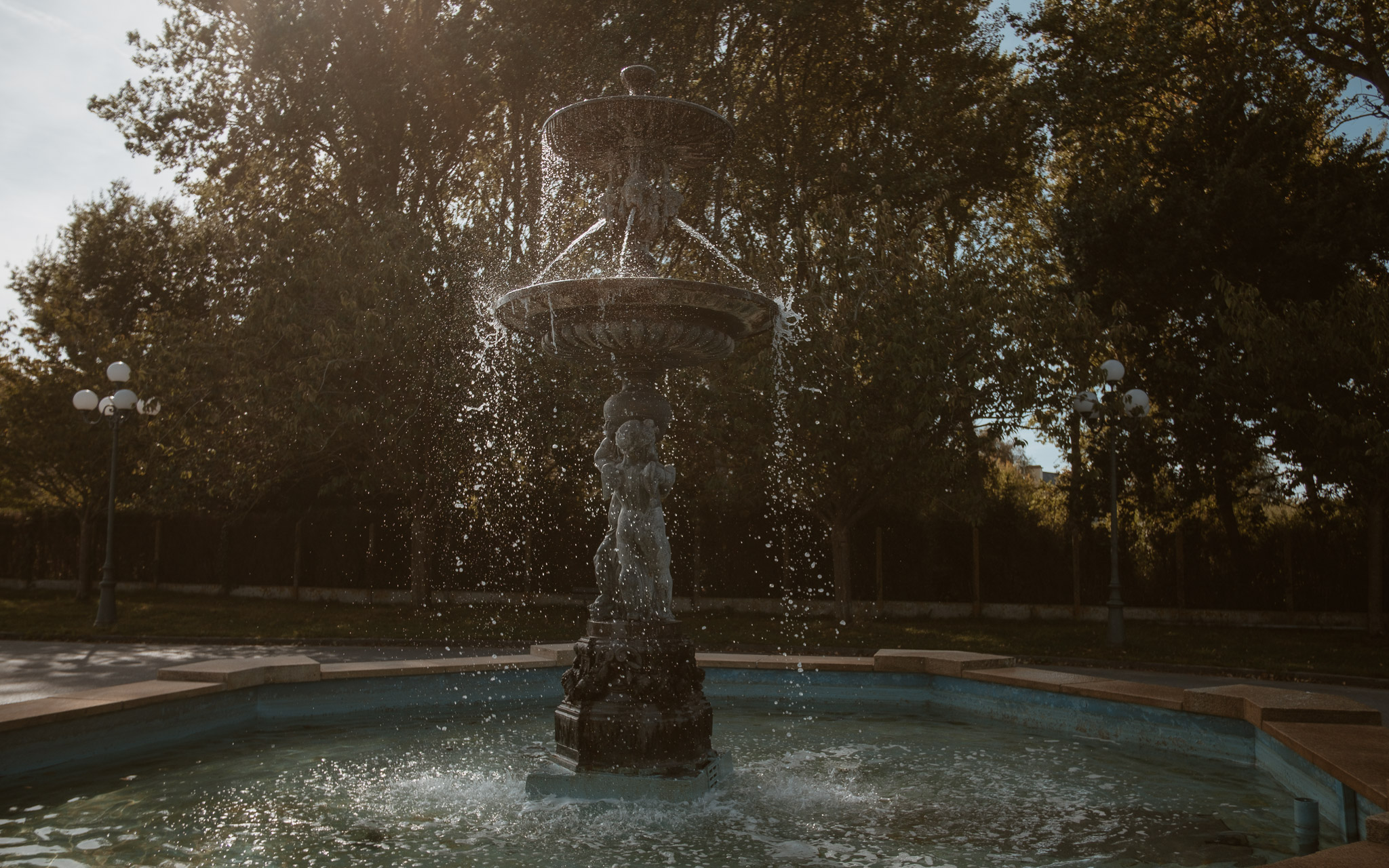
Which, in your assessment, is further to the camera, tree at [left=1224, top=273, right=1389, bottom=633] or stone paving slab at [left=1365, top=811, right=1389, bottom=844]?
tree at [left=1224, top=273, right=1389, bottom=633]

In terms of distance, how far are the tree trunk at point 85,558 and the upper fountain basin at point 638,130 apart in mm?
22539

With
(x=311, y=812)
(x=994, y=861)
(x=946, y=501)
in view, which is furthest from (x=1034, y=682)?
(x=946, y=501)

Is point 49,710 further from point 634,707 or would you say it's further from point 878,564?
point 878,564

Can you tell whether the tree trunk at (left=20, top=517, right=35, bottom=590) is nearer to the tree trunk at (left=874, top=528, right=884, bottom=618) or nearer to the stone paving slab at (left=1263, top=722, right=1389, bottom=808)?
the tree trunk at (left=874, top=528, right=884, bottom=618)

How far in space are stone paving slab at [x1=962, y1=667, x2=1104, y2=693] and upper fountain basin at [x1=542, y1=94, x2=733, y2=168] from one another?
4788 millimetres

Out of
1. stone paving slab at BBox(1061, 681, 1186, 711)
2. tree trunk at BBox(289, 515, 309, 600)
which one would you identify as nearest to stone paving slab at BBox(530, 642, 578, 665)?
stone paving slab at BBox(1061, 681, 1186, 711)

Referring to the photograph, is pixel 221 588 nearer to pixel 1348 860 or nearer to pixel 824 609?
pixel 824 609

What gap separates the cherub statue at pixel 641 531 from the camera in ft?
22.0

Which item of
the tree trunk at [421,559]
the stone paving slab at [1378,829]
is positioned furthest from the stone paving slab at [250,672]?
the tree trunk at [421,559]

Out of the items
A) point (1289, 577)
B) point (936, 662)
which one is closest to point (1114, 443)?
point (936, 662)

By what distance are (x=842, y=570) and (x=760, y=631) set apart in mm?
2108

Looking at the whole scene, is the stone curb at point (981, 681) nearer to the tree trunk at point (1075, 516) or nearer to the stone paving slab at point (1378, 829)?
the stone paving slab at point (1378, 829)

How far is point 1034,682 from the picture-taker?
8.44 meters

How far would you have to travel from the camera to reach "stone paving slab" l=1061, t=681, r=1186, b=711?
742 centimetres
